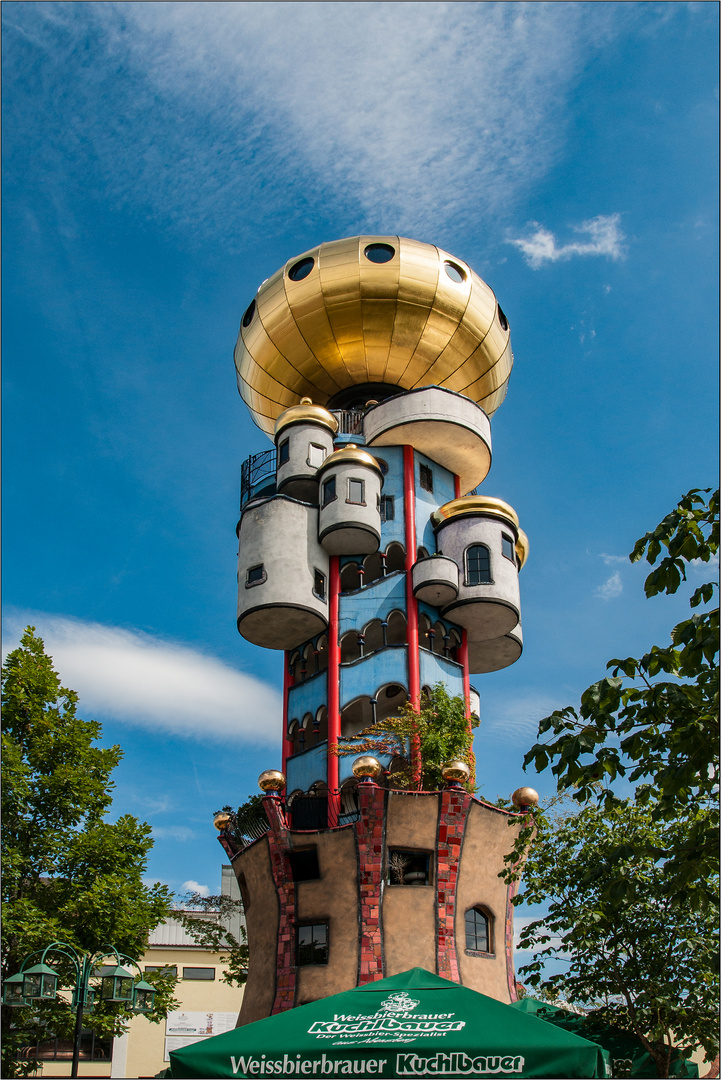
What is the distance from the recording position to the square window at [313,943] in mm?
19484

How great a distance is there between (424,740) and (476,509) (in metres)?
6.84

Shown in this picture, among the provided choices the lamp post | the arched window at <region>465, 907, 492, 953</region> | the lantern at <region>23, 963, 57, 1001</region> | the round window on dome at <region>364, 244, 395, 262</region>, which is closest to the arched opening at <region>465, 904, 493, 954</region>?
the arched window at <region>465, 907, 492, 953</region>

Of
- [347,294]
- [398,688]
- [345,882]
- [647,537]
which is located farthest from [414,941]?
[347,294]

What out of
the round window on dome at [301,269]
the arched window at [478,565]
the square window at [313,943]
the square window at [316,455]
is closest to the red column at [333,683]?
the square window at [313,943]

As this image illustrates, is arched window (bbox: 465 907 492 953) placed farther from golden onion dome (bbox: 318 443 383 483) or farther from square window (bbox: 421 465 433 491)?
square window (bbox: 421 465 433 491)

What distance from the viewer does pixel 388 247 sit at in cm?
2723

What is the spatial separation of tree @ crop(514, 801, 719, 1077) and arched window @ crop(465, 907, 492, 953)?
369cm

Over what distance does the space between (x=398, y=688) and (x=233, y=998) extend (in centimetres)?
1651

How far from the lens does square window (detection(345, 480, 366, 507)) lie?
79.9ft

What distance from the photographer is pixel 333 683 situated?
23328 millimetres

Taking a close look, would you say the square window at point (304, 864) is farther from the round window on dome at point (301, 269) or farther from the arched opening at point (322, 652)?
the round window on dome at point (301, 269)

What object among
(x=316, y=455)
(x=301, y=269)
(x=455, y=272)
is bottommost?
(x=316, y=455)

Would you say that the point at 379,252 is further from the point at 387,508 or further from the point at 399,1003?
the point at 399,1003

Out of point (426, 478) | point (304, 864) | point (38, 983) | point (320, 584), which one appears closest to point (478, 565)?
point (426, 478)
